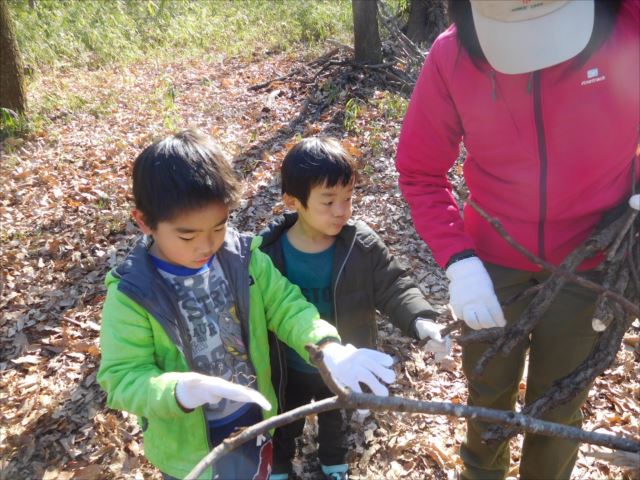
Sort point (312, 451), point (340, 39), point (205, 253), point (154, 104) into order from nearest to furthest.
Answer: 1. point (205, 253)
2. point (312, 451)
3. point (154, 104)
4. point (340, 39)

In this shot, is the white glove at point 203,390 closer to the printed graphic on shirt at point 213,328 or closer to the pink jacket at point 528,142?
the printed graphic on shirt at point 213,328

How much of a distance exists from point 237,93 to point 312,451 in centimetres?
586

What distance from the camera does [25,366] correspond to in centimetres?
339

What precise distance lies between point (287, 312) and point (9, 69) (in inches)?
251

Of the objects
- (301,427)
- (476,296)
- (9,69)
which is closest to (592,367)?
(476,296)

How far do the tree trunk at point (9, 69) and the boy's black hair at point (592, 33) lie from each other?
21.7 feet

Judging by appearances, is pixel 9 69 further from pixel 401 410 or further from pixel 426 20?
pixel 401 410

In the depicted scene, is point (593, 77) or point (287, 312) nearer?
point (593, 77)

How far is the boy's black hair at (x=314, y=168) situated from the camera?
7.06 feet

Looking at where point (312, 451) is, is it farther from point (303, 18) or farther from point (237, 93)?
point (303, 18)

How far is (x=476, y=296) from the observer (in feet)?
5.55

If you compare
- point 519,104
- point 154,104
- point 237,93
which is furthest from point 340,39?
point 519,104

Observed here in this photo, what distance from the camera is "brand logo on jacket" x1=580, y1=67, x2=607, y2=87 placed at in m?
1.47

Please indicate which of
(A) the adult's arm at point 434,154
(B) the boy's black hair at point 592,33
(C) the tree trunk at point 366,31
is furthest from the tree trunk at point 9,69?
(B) the boy's black hair at point 592,33
